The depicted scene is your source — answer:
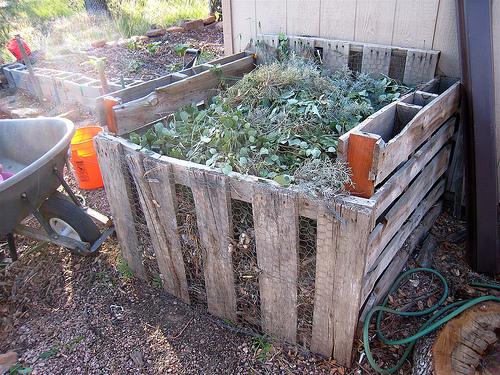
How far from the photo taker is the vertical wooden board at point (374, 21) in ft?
8.90

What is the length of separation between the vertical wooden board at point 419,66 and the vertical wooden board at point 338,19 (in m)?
0.47

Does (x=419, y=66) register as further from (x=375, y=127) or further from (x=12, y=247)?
A: (x=12, y=247)

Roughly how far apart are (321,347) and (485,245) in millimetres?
1184

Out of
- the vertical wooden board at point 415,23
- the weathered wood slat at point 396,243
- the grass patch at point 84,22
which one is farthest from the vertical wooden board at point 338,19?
the grass patch at point 84,22

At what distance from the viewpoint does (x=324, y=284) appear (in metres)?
1.94

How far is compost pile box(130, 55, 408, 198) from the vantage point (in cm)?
197

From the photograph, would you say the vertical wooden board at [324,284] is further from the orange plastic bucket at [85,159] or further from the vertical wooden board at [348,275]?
the orange plastic bucket at [85,159]

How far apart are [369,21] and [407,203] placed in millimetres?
1342

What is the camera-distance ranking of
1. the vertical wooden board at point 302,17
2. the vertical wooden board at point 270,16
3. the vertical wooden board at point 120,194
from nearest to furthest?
the vertical wooden board at point 120,194 → the vertical wooden board at point 302,17 → the vertical wooden board at point 270,16

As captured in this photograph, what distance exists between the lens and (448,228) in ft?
9.57

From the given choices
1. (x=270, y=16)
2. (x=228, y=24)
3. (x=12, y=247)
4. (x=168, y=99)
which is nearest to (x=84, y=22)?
(x=228, y=24)

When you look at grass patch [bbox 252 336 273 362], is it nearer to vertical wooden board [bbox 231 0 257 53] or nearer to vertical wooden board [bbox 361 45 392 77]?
vertical wooden board [bbox 361 45 392 77]

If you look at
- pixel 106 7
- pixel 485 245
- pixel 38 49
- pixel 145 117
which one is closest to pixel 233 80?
pixel 145 117

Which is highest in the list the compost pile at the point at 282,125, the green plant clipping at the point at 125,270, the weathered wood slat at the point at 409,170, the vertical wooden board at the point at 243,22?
the vertical wooden board at the point at 243,22
